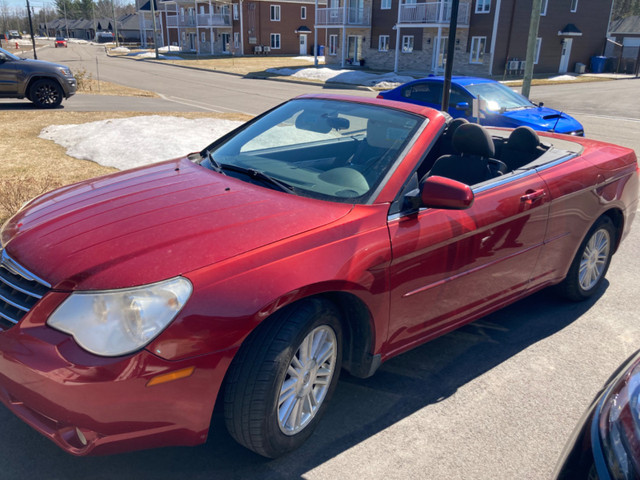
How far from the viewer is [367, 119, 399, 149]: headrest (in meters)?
3.62

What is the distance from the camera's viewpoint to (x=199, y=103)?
19531mm

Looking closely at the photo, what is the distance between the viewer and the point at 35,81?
16.5 metres

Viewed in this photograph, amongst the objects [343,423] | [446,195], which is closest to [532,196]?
[446,195]

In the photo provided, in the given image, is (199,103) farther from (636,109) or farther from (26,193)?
(636,109)

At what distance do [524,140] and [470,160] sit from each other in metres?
0.82

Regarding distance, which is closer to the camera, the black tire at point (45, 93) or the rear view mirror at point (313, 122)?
the rear view mirror at point (313, 122)

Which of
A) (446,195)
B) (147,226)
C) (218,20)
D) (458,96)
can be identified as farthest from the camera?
(218,20)

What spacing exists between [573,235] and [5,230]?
3.89m

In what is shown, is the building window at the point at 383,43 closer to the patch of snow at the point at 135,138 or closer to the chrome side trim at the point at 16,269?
the patch of snow at the point at 135,138

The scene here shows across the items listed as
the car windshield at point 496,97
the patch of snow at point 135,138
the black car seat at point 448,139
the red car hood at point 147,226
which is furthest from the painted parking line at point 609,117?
the red car hood at point 147,226

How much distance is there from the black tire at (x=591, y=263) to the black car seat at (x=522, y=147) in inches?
29.7

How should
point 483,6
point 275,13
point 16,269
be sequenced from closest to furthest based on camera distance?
1. point 16,269
2. point 483,6
3. point 275,13

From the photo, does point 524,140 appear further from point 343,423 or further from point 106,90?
point 106,90

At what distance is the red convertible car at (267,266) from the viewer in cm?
237
